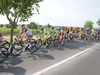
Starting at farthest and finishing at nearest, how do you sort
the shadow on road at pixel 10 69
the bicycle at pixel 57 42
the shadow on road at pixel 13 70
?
the bicycle at pixel 57 42, the shadow on road at pixel 10 69, the shadow on road at pixel 13 70

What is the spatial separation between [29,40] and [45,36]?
13.7ft

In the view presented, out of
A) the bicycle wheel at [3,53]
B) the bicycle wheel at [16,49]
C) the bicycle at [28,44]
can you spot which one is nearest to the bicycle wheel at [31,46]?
the bicycle at [28,44]

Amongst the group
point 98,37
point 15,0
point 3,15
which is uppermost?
point 15,0

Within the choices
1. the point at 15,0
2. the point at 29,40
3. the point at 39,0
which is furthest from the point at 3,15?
the point at 29,40

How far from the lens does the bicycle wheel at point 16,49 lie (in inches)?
472

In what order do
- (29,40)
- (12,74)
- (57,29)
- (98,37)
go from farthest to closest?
(98,37), (57,29), (29,40), (12,74)

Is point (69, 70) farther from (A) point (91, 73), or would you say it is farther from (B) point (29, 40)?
(B) point (29, 40)

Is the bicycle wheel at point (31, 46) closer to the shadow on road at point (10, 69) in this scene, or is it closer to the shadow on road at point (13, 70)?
the shadow on road at point (10, 69)

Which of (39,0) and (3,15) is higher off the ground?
(39,0)

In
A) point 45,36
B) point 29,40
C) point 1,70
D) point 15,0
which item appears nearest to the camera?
point 1,70

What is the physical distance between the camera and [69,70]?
8.87m

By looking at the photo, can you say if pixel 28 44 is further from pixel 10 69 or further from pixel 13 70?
pixel 13 70

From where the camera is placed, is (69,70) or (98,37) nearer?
(69,70)

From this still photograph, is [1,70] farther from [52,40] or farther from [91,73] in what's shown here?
[52,40]
